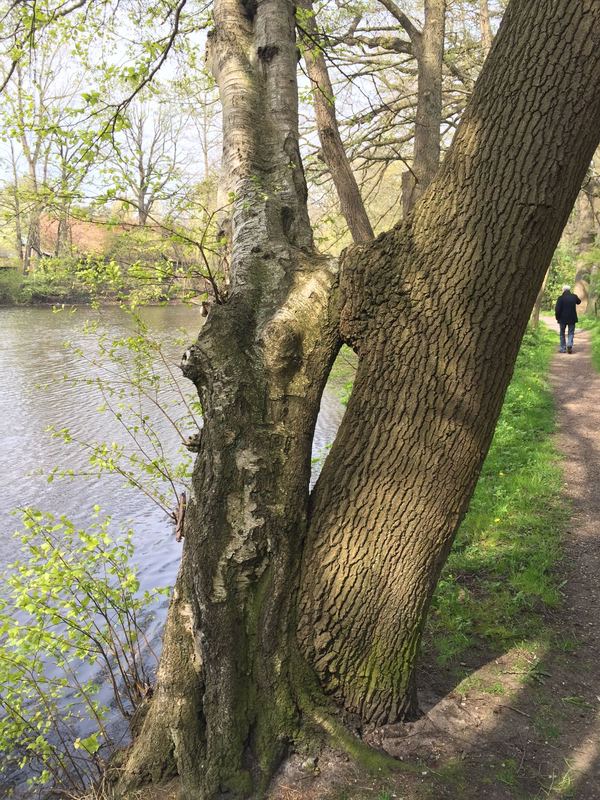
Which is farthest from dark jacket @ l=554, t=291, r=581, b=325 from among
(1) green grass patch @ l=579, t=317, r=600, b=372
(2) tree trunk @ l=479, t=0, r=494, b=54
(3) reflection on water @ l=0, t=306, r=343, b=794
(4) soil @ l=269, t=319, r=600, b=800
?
(4) soil @ l=269, t=319, r=600, b=800

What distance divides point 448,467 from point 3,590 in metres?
5.07

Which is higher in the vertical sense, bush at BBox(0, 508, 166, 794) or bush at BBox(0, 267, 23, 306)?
bush at BBox(0, 267, 23, 306)

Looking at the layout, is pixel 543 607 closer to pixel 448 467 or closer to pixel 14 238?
pixel 448 467

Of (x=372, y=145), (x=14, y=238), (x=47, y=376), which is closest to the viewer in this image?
(x=372, y=145)

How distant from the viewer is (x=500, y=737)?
276 centimetres

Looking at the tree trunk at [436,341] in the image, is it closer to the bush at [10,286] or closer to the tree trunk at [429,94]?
the tree trunk at [429,94]

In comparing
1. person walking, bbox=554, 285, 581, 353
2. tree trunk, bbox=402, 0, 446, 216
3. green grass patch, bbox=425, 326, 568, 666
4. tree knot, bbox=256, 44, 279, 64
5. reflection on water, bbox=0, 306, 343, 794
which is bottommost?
reflection on water, bbox=0, 306, 343, 794

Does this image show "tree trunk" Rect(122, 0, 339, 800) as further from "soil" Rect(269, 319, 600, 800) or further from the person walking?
the person walking

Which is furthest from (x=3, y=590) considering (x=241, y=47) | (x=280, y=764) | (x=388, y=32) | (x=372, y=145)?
(x=388, y=32)

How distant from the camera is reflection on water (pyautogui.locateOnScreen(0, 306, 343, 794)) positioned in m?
6.90

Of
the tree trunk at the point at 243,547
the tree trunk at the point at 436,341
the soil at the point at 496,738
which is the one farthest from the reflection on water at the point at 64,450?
the tree trunk at the point at 436,341

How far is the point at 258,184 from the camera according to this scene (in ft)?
11.3

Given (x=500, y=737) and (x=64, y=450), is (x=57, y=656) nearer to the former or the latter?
(x=500, y=737)

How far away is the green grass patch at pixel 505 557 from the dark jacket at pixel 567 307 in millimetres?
6988
